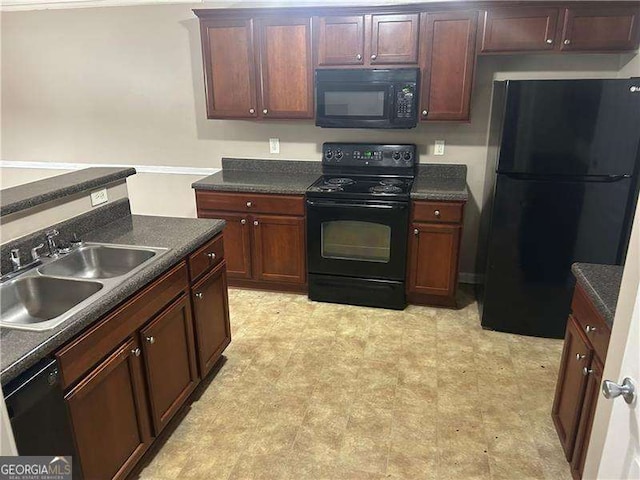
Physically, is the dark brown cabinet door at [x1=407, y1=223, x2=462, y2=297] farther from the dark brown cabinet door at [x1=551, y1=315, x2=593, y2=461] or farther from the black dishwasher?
the black dishwasher

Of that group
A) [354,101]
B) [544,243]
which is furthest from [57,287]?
[544,243]

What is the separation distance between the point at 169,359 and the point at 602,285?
6.06ft

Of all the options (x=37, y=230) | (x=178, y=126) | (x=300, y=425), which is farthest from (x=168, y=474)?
(x=178, y=126)

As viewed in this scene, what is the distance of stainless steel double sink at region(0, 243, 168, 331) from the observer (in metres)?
1.82

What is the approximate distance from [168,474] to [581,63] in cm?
353

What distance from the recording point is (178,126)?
4.15m

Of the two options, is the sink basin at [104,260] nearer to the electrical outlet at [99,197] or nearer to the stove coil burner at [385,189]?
the electrical outlet at [99,197]

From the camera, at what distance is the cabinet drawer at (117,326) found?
1559 mm

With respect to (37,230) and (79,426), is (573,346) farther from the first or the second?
(37,230)

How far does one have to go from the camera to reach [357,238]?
345cm

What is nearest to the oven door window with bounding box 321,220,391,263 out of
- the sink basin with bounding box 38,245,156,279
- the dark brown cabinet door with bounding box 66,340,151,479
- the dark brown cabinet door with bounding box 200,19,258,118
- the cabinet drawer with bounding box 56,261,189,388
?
the dark brown cabinet door with bounding box 200,19,258,118

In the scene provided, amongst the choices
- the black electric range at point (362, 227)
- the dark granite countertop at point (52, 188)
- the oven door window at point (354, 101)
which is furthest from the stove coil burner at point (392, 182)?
the dark granite countertop at point (52, 188)

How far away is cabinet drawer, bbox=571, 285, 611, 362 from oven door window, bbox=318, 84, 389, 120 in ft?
6.16

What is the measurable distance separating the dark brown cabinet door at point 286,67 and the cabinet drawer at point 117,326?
1767 millimetres
